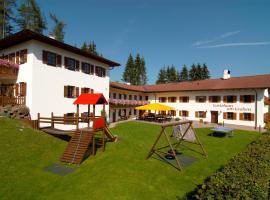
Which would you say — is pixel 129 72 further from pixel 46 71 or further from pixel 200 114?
pixel 46 71

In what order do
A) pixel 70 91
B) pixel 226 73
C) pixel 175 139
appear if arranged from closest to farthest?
pixel 175 139 < pixel 70 91 < pixel 226 73

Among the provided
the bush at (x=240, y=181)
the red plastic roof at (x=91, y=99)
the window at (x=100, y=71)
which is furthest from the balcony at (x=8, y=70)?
the bush at (x=240, y=181)

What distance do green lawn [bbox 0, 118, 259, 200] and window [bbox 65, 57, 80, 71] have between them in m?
7.83

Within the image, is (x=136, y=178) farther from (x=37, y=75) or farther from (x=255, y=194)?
(x=37, y=75)

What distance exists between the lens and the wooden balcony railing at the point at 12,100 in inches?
656

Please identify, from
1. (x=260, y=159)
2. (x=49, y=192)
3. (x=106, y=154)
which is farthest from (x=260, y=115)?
(x=49, y=192)

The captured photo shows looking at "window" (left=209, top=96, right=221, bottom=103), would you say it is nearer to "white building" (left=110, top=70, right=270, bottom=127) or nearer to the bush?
Result: "white building" (left=110, top=70, right=270, bottom=127)

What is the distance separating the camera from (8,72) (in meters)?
17.7

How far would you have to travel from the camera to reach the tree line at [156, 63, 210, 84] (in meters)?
70.5

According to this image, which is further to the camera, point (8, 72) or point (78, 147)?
point (8, 72)

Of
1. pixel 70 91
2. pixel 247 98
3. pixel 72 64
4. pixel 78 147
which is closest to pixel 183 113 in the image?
pixel 247 98

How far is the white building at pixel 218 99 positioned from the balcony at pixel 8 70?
1383 centimetres

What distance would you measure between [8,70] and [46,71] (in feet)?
11.6

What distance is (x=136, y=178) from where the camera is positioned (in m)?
9.60
